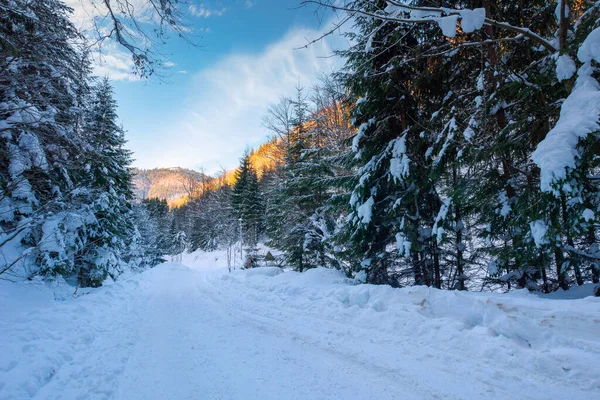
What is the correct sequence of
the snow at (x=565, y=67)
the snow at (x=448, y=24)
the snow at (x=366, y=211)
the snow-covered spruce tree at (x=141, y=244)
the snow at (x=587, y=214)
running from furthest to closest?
the snow-covered spruce tree at (x=141, y=244), the snow at (x=366, y=211), the snow at (x=565, y=67), the snow at (x=587, y=214), the snow at (x=448, y=24)

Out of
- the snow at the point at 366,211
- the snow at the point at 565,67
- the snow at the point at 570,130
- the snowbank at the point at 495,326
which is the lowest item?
the snowbank at the point at 495,326

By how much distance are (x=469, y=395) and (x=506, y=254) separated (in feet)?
11.2

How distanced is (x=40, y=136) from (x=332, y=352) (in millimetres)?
6566

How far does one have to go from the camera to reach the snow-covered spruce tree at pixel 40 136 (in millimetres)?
4512

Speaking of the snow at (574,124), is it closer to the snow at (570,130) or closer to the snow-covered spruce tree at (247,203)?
the snow at (570,130)

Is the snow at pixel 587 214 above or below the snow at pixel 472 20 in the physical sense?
below

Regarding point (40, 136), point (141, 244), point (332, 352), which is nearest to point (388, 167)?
point (332, 352)

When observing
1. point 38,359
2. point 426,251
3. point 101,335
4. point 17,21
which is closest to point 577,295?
point 426,251

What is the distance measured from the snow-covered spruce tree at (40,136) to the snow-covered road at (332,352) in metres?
1.47

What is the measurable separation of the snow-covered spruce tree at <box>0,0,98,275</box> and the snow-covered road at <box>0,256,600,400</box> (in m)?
1.47

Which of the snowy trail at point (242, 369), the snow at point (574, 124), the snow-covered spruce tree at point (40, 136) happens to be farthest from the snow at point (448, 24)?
the snow-covered spruce tree at point (40, 136)

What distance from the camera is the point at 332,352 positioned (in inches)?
141

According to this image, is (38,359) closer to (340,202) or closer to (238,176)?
(340,202)

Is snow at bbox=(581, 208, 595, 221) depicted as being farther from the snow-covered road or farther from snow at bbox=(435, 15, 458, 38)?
snow at bbox=(435, 15, 458, 38)
